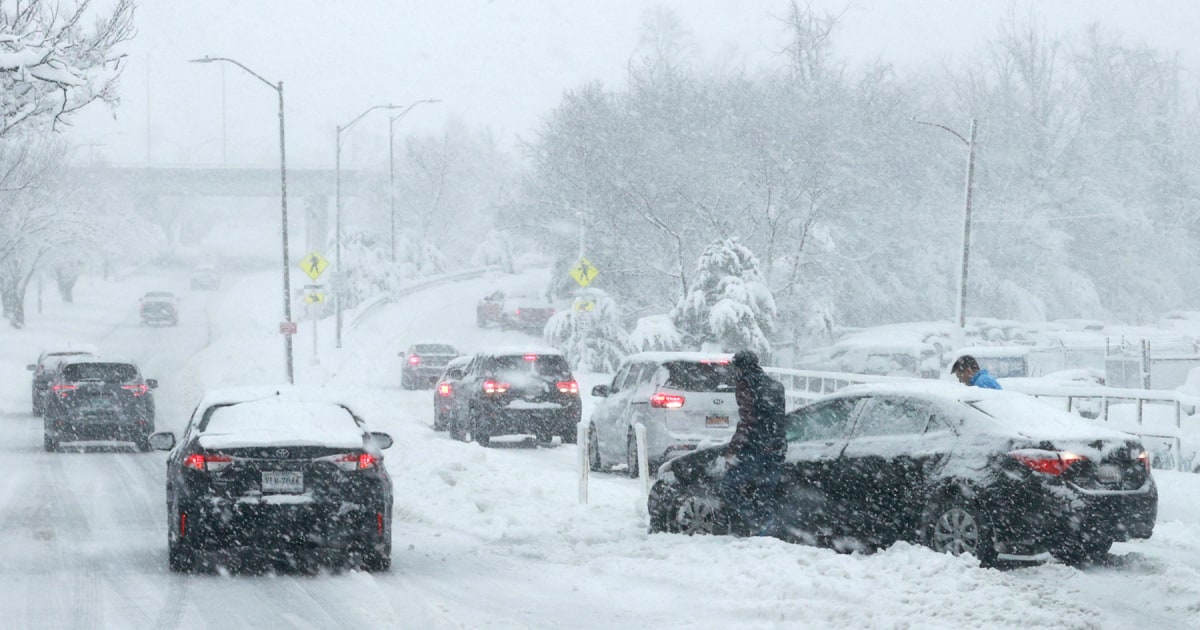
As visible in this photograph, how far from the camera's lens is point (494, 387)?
→ 75.7ft

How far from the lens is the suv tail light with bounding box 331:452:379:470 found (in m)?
10.4

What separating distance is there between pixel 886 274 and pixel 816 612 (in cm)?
5081

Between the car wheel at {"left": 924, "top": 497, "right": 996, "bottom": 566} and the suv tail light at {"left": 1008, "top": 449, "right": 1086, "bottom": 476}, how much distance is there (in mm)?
468

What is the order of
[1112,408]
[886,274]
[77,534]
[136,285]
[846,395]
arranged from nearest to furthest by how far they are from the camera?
[846,395] < [77,534] < [1112,408] < [886,274] < [136,285]

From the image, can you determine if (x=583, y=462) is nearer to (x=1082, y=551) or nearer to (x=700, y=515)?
(x=700, y=515)

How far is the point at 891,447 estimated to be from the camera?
1062 cm

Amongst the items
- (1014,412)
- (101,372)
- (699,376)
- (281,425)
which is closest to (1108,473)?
(1014,412)

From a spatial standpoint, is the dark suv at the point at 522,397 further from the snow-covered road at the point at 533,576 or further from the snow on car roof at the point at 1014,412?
the snow on car roof at the point at 1014,412

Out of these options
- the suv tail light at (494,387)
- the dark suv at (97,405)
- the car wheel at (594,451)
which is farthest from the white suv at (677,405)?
the dark suv at (97,405)

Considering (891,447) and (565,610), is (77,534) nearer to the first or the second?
(565,610)

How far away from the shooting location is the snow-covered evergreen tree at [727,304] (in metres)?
37.6

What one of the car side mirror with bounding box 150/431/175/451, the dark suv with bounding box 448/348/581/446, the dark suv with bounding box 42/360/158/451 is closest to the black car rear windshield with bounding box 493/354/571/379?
the dark suv with bounding box 448/348/581/446

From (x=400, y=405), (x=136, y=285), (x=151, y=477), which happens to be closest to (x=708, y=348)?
(x=400, y=405)

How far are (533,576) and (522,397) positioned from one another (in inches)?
502
